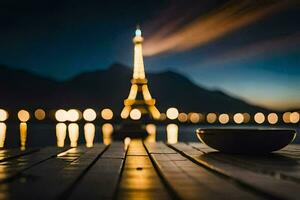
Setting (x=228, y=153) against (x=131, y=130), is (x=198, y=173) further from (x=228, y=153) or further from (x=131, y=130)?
(x=131, y=130)

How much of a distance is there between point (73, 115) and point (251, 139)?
132 meters

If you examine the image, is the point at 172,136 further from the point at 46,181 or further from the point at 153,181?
the point at 46,181

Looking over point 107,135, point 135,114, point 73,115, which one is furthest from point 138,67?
point 73,115

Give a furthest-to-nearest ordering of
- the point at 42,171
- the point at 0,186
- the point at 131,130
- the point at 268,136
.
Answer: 1. the point at 131,130
2. the point at 268,136
3. the point at 42,171
4. the point at 0,186

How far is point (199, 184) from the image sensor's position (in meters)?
3.65

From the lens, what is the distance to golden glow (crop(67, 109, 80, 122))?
133312 mm

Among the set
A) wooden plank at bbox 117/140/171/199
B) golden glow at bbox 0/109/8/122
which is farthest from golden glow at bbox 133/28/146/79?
golden glow at bbox 0/109/8/122

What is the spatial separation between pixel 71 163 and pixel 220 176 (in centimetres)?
205

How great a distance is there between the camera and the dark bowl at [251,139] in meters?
6.33

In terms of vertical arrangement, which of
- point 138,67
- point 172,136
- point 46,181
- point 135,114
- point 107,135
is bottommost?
point 172,136

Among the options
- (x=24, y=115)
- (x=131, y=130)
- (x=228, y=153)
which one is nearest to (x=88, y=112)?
(x=24, y=115)

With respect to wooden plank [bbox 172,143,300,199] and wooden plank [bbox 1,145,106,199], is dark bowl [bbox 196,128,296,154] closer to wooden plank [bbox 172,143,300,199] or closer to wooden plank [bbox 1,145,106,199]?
wooden plank [bbox 172,143,300,199]

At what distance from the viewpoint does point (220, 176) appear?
4.22m

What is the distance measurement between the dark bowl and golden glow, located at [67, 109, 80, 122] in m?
128
